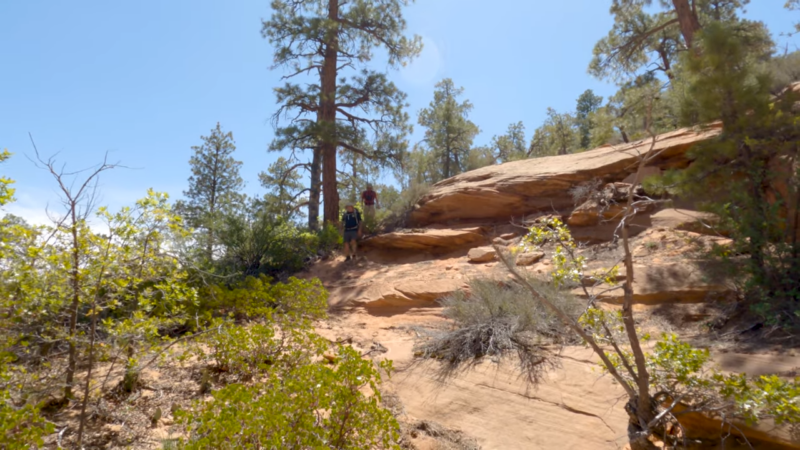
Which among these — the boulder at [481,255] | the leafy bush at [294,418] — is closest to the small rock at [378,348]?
the leafy bush at [294,418]

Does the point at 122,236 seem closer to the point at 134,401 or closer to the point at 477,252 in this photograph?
the point at 134,401

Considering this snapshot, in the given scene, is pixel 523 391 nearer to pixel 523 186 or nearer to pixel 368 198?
pixel 523 186

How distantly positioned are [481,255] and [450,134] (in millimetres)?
Result: 13396

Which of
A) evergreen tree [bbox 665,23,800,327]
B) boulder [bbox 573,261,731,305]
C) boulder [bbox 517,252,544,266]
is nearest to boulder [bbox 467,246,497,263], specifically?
boulder [bbox 517,252,544,266]

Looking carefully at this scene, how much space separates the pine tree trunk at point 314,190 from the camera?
42.1 ft

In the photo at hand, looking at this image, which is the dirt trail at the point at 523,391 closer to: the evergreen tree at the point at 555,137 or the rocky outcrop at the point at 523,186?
the rocky outcrop at the point at 523,186

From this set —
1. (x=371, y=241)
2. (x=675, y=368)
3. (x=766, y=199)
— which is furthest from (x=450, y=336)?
(x=371, y=241)

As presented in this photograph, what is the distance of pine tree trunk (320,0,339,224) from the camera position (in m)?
12.3

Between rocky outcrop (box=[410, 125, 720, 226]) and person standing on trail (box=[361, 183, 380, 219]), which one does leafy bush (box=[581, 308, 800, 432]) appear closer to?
rocky outcrop (box=[410, 125, 720, 226])

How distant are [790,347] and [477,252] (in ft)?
17.3

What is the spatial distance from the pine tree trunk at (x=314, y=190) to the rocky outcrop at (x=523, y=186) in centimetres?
318

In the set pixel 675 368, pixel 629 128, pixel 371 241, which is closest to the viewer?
pixel 675 368

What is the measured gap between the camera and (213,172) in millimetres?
21297

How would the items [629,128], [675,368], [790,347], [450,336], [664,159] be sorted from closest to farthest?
[675,368], [790,347], [450,336], [664,159], [629,128]
